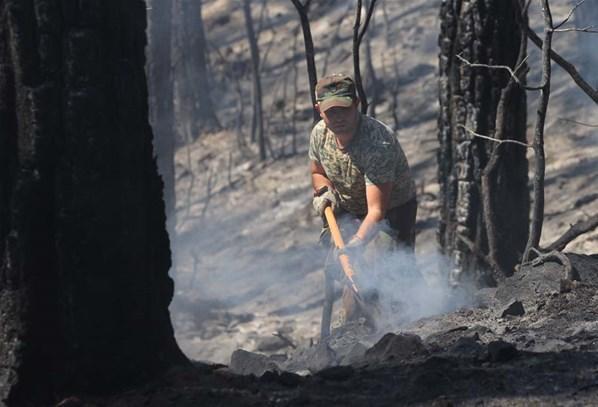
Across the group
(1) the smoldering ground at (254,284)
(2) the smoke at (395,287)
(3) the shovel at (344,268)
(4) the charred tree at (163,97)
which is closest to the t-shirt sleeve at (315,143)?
(3) the shovel at (344,268)

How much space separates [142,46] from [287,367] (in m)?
2.07

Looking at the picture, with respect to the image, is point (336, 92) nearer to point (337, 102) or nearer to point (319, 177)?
point (337, 102)

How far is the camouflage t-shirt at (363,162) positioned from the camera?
6.11 metres

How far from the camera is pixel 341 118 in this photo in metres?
6.06

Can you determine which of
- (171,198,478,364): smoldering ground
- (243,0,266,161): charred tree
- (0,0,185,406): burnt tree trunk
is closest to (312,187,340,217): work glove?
(171,198,478,364): smoldering ground

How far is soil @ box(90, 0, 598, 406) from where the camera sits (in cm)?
396

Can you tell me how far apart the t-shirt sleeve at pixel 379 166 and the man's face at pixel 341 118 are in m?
0.17

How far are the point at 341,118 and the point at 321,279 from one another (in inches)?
213

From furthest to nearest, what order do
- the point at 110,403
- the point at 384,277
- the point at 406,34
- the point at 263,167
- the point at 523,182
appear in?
the point at 406,34 → the point at 263,167 → the point at 523,182 → the point at 384,277 → the point at 110,403

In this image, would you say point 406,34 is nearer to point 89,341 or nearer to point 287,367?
point 287,367

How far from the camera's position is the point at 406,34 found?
1744cm

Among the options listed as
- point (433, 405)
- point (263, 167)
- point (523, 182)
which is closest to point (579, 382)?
point (433, 405)

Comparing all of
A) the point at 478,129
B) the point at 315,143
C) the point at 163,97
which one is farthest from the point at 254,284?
the point at 315,143

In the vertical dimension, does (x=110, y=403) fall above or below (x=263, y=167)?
below
